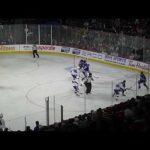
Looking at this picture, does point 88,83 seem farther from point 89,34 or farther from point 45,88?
point 89,34

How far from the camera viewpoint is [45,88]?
600 inches

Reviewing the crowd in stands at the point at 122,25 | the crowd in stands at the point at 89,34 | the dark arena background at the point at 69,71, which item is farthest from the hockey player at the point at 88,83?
the crowd in stands at the point at 122,25

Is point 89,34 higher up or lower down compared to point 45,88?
higher up

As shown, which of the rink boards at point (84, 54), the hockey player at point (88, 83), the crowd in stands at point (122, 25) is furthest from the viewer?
the crowd in stands at point (122, 25)

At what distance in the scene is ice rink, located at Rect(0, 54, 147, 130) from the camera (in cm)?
1227

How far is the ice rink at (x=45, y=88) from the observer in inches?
483

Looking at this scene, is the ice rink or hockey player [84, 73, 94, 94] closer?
the ice rink

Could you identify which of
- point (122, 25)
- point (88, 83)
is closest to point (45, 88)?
point (88, 83)

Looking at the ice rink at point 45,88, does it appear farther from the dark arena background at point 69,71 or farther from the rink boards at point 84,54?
the rink boards at point 84,54

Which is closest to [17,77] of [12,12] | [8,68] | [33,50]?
[8,68]

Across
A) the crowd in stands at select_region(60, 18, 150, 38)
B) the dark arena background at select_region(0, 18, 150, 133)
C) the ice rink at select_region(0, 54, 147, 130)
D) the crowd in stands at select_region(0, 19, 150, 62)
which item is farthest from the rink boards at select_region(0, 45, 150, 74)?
the crowd in stands at select_region(60, 18, 150, 38)

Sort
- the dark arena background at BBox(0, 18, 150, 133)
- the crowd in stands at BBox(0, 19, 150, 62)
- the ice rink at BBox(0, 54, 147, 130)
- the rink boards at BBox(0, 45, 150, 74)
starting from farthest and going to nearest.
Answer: the crowd in stands at BBox(0, 19, 150, 62) < the rink boards at BBox(0, 45, 150, 74) < the ice rink at BBox(0, 54, 147, 130) < the dark arena background at BBox(0, 18, 150, 133)

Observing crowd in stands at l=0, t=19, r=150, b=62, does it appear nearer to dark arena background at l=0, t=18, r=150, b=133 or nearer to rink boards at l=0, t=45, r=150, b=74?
dark arena background at l=0, t=18, r=150, b=133

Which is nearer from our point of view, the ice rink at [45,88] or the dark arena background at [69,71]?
the dark arena background at [69,71]
